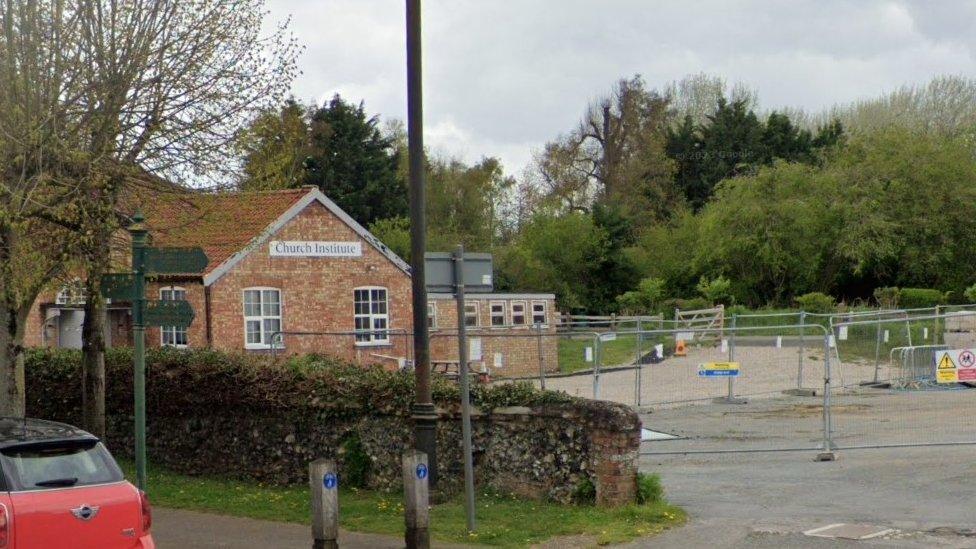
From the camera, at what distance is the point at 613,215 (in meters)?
59.7

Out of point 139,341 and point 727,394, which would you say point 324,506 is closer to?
point 139,341

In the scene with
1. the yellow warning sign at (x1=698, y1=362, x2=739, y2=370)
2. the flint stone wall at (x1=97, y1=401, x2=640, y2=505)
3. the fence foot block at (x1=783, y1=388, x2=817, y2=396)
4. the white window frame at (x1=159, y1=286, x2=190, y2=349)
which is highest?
the white window frame at (x1=159, y1=286, x2=190, y2=349)

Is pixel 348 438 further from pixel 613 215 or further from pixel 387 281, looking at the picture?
pixel 613 215

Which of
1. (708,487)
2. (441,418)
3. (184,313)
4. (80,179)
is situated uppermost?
(80,179)

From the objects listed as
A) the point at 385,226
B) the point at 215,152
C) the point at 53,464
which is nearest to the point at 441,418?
the point at 215,152

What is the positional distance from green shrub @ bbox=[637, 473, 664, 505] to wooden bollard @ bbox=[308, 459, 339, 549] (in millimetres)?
3535

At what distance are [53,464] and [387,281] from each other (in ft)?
87.9

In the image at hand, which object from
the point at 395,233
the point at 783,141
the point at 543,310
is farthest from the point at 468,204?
the point at 543,310

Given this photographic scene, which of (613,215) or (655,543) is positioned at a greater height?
(613,215)

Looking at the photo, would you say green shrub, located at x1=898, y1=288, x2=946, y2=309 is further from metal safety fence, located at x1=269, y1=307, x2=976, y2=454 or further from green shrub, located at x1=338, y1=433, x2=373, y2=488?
green shrub, located at x1=338, y1=433, x2=373, y2=488

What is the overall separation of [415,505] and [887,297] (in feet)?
128

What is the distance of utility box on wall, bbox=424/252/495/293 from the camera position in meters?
11.7

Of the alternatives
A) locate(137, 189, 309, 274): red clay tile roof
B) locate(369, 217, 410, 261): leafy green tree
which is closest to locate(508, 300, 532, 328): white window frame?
locate(369, 217, 410, 261): leafy green tree

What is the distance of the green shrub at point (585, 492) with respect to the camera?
12773 mm
